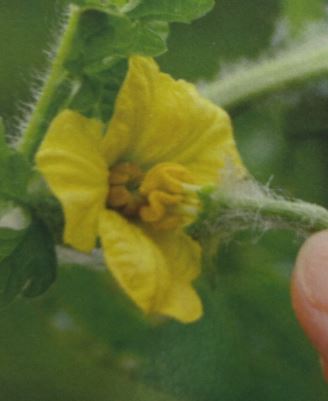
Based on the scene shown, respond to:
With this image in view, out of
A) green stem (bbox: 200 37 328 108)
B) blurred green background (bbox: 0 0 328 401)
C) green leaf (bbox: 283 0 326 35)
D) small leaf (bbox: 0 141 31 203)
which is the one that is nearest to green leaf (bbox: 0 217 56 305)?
small leaf (bbox: 0 141 31 203)

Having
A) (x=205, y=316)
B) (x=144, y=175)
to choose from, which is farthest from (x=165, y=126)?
(x=205, y=316)

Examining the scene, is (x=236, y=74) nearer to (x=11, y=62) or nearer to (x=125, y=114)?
(x=125, y=114)

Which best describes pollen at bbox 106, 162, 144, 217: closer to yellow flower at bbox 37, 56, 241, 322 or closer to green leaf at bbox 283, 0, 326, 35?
yellow flower at bbox 37, 56, 241, 322

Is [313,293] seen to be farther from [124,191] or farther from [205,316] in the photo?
[205,316]

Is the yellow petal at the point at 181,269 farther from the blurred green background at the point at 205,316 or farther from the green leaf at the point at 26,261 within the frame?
the blurred green background at the point at 205,316

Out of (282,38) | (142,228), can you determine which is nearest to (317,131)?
(282,38)

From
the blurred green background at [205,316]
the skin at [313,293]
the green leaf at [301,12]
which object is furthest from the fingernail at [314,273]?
the green leaf at [301,12]
